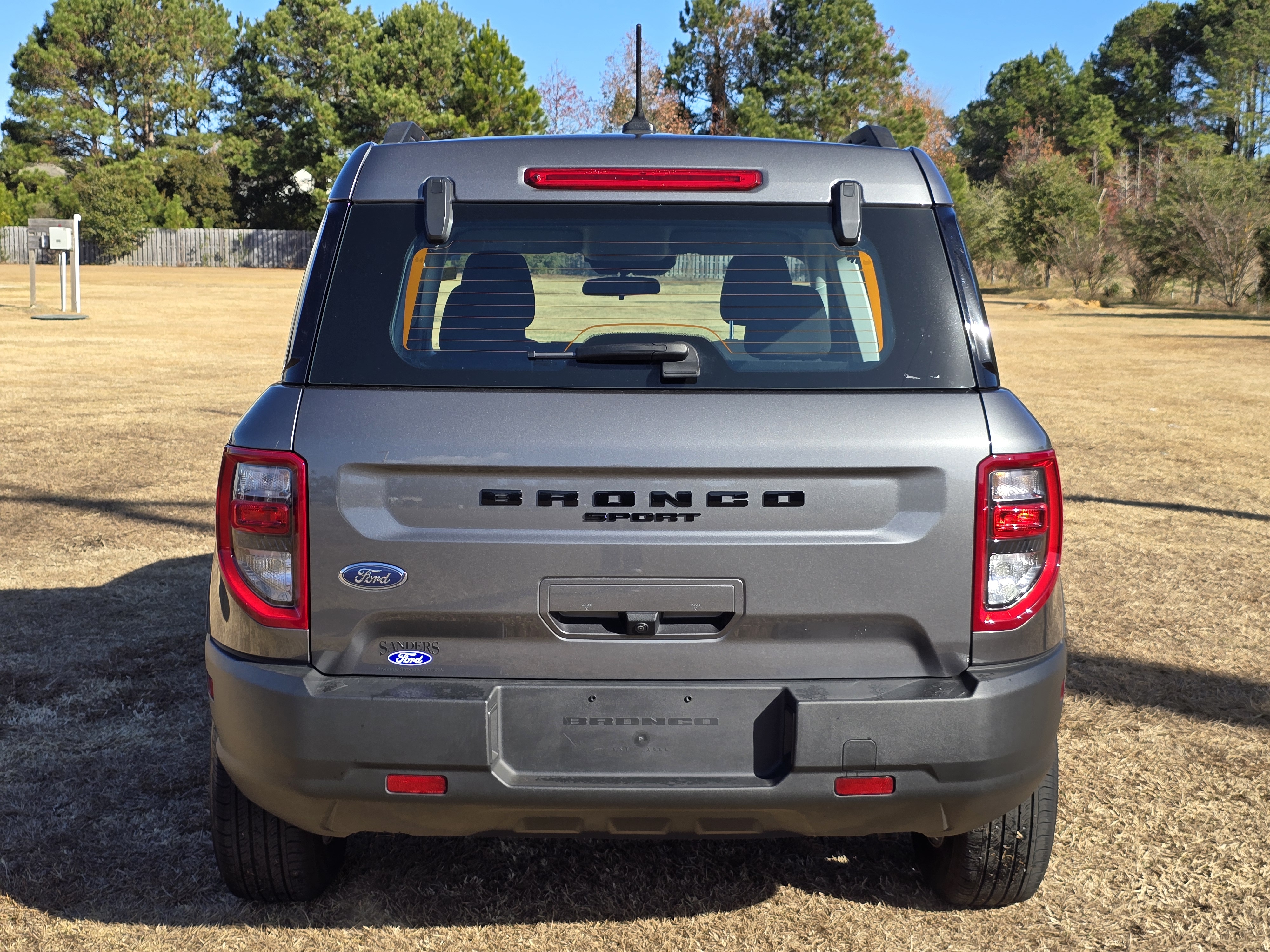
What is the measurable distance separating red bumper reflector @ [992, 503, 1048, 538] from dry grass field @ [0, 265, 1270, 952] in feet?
3.85

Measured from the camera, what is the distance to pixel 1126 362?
21.3 meters

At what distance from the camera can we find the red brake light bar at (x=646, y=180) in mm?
2748

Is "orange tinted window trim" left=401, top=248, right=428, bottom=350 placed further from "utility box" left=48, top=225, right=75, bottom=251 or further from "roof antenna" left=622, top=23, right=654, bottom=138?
"utility box" left=48, top=225, right=75, bottom=251

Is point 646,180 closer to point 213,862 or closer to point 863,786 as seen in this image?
point 863,786

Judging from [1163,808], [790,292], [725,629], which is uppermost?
[790,292]

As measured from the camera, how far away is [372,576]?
8.33 feet

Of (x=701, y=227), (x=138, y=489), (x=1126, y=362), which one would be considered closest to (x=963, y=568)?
(x=701, y=227)

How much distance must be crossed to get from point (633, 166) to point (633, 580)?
37.8 inches

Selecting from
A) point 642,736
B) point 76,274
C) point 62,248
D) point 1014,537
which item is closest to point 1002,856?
point 1014,537

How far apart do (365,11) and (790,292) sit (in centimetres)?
7703

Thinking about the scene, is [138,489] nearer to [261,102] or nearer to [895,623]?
[895,623]

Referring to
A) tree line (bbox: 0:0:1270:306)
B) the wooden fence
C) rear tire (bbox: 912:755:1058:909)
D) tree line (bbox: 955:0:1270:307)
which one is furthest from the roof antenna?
the wooden fence

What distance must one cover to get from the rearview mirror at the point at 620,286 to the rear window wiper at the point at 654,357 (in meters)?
0.38

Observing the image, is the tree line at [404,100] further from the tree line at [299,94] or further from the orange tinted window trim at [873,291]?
the orange tinted window trim at [873,291]
